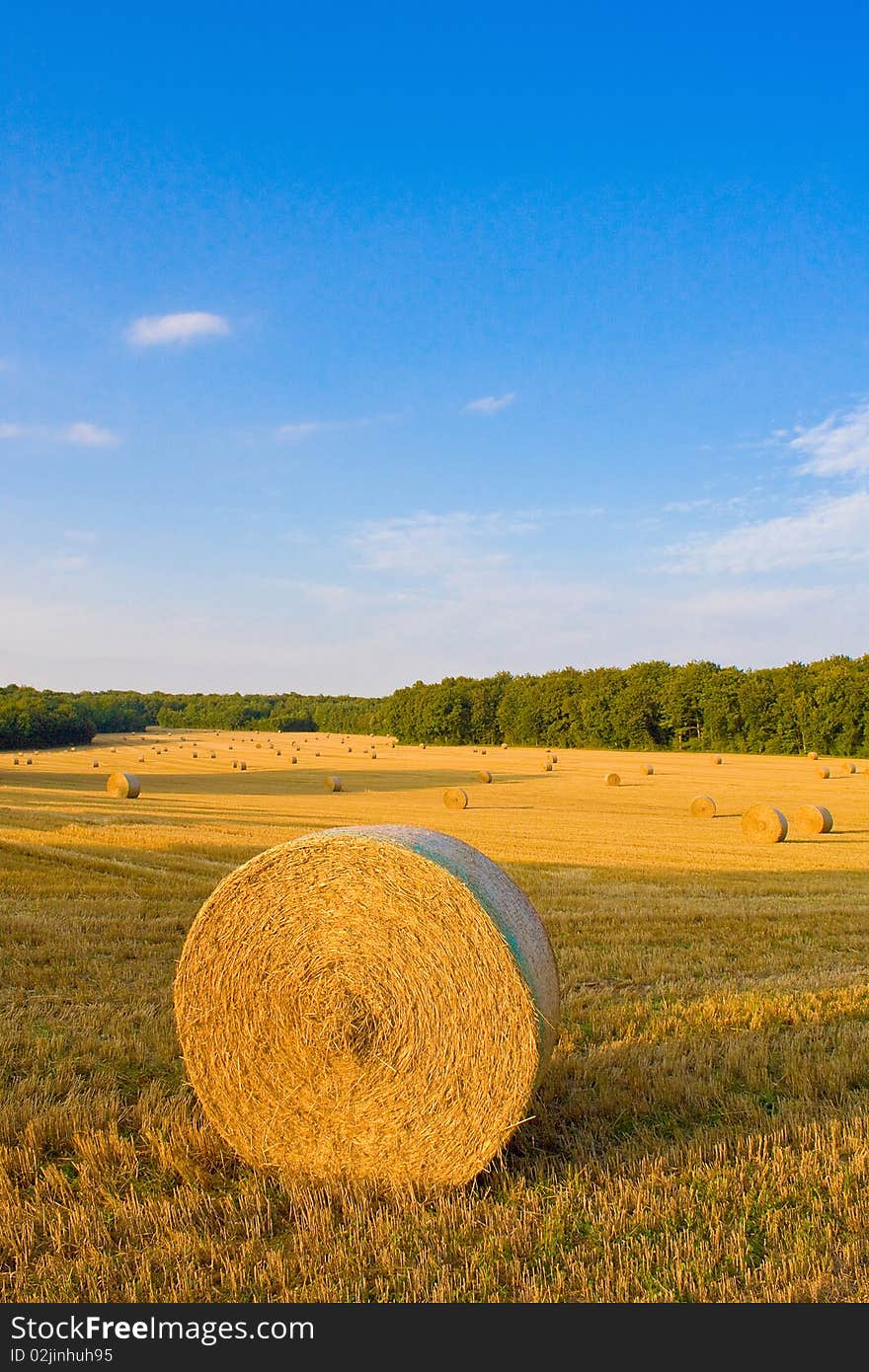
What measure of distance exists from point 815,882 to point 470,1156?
12226 mm

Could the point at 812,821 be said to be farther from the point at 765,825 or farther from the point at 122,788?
the point at 122,788

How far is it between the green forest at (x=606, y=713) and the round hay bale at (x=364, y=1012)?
60669 mm

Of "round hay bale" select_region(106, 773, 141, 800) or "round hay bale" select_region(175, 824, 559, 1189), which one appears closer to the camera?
"round hay bale" select_region(175, 824, 559, 1189)

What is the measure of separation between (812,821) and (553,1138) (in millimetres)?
22391

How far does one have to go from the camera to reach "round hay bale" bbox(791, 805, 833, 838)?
25250 millimetres

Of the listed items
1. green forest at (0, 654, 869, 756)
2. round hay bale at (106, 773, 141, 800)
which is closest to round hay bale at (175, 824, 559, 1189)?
round hay bale at (106, 773, 141, 800)

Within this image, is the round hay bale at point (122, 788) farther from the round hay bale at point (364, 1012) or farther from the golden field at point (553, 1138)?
the round hay bale at point (364, 1012)

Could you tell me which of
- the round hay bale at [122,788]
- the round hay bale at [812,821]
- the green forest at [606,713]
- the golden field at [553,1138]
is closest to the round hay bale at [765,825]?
the round hay bale at [812,821]

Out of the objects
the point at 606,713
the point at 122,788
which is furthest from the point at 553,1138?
the point at 606,713

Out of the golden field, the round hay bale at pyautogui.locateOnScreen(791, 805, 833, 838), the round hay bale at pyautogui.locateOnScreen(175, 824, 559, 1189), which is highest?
the round hay bale at pyautogui.locateOnScreen(175, 824, 559, 1189)

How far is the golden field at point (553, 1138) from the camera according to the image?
12.4 feet

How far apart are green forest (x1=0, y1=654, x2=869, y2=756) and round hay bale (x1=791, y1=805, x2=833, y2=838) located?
3786 cm

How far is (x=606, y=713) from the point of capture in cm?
7488

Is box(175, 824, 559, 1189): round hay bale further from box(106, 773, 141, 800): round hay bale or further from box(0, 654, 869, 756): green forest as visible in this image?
box(0, 654, 869, 756): green forest
